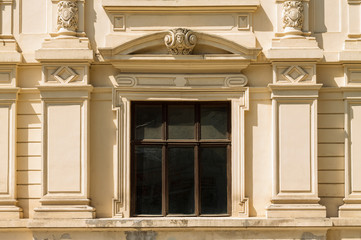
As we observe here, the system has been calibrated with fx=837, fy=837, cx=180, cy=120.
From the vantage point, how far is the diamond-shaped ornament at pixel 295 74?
1526 centimetres

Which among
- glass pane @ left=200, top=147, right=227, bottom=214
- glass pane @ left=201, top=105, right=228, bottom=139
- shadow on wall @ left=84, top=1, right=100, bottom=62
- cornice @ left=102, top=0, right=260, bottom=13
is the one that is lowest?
glass pane @ left=200, top=147, right=227, bottom=214

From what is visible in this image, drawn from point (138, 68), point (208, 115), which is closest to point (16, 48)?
point (138, 68)

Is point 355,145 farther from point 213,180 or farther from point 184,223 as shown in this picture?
point 184,223

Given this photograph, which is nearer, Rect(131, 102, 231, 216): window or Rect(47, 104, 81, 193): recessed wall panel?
Rect(47, 104, 81, 193): recessed wall panel

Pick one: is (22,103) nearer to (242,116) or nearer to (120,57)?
(120,57)

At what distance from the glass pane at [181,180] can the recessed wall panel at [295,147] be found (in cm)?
167

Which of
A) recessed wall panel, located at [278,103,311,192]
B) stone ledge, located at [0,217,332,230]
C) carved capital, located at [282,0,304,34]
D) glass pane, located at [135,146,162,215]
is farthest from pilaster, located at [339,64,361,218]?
glass pane, located at [135,146,162,215]

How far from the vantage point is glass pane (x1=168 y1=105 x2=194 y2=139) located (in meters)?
15.6

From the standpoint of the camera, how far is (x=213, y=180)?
15.5 metres

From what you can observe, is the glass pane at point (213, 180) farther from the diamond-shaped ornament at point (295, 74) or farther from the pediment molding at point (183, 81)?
the diamond-shaped ornament at point (295, 74)

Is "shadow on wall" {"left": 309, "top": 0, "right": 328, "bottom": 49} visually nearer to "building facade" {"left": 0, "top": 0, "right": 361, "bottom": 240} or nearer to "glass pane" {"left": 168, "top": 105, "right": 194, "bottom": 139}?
"building facade" {"left": 0, "top": 0, "right": 361, "bottom": 240}


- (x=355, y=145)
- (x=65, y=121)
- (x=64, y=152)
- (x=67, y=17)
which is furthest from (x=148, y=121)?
(x=355, y=145)

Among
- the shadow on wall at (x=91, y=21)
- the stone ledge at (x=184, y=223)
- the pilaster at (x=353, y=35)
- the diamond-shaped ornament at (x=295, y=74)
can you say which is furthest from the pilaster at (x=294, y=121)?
the shadow on wall at (x=91, y=21)

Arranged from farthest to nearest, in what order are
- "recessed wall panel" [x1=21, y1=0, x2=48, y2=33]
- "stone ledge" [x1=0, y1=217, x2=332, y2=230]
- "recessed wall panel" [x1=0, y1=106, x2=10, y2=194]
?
"recessed wall panel" [x1=21, y1=0, x2=48, y2=33]
"recessed wall panel" [x1=0, y1=106, x2=10, y2=194]
"stone ledge" [x1=0, y1=217, x2=332, y2=230]
